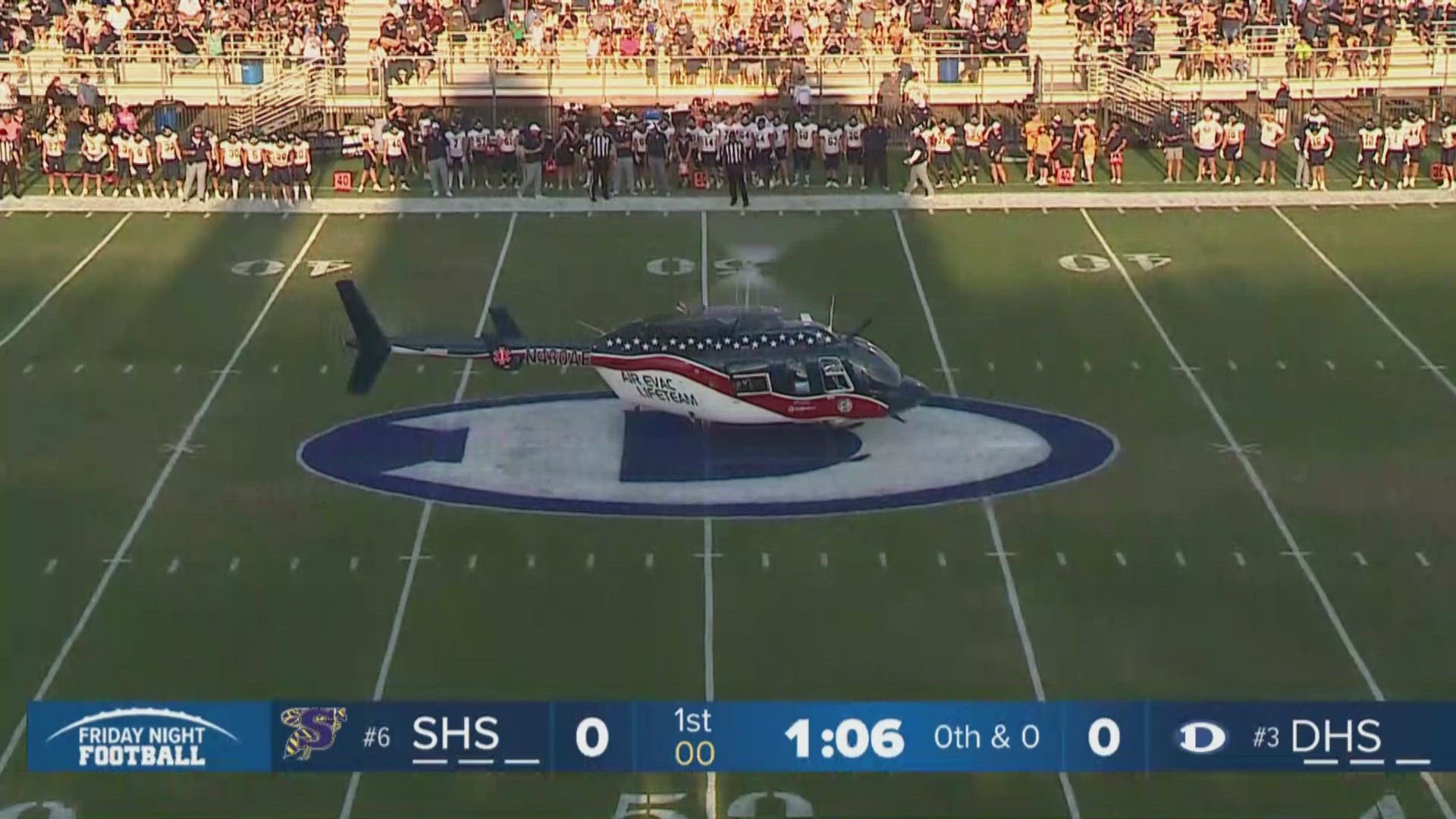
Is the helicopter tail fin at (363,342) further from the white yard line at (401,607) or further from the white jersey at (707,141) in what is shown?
the white jersey at (707,141)

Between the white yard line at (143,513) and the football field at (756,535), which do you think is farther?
the white yard line at (143,513)

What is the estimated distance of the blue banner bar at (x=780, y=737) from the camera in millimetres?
15461

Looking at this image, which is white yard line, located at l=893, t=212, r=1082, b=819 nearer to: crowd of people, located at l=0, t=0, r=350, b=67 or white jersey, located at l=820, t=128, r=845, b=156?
white jersey, located at l=820, t=128, r=845, b=156

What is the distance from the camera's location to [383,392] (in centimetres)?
2664

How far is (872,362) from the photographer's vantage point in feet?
79.9

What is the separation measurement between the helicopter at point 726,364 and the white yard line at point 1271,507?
307 cm

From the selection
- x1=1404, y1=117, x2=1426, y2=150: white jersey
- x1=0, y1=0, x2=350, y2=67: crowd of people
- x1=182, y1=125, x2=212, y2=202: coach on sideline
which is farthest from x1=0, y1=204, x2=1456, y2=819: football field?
x1=0, y1=0, x2=350, y2=67: crowd of people

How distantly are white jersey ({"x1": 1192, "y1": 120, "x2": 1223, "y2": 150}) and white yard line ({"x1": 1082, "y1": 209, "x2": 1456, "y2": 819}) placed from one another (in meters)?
4.62

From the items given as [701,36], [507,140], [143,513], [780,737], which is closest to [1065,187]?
[507,140]

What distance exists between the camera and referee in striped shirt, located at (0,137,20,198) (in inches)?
1419

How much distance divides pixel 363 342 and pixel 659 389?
116 inches

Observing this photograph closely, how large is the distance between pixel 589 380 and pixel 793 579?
6.08 m

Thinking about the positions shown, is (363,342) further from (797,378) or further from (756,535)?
(756,535)

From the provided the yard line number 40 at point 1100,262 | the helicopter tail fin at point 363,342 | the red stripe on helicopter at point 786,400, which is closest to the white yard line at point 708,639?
the red stripe on helicopter at point 786,400
